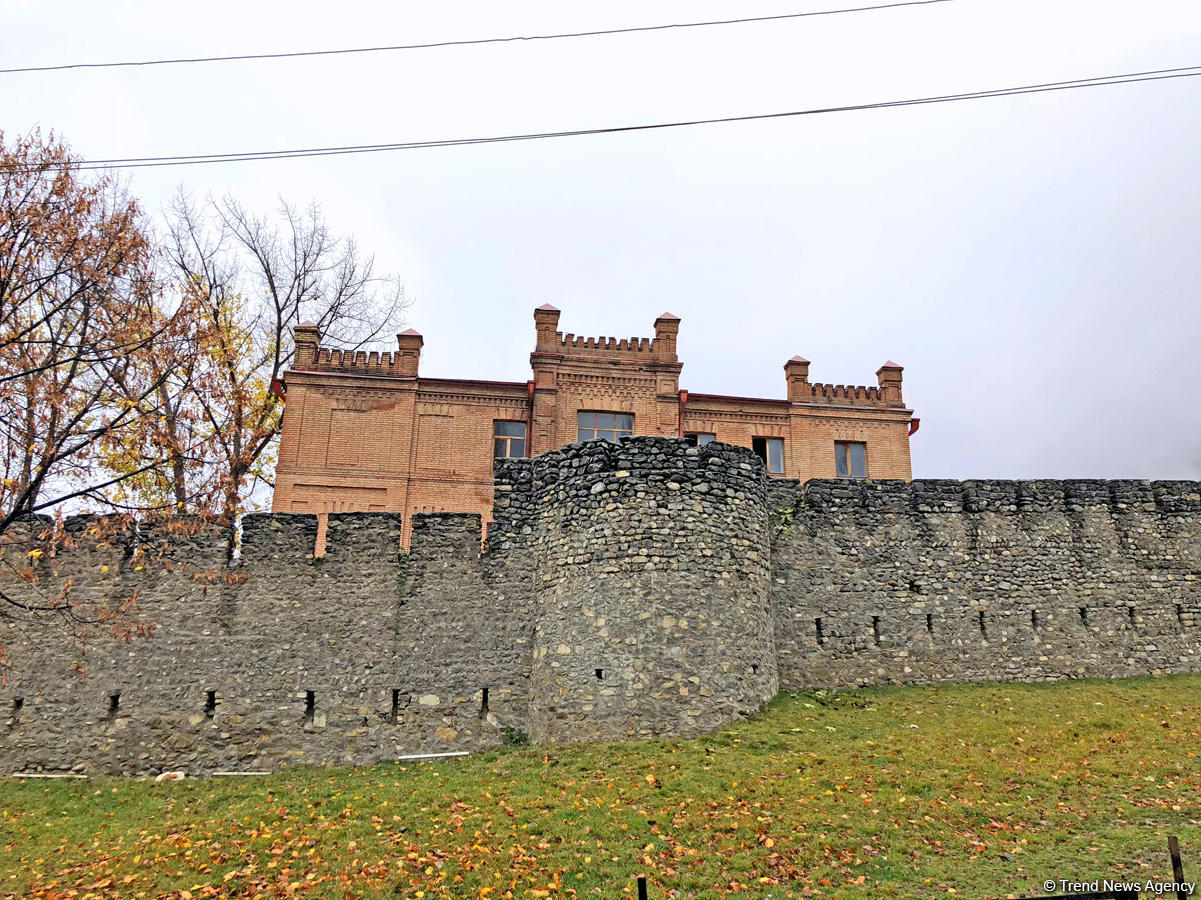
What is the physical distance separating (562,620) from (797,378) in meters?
21.0

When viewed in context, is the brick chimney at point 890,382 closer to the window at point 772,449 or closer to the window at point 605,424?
the window at point 772,449

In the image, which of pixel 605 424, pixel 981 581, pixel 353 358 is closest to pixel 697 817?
pixel 981 581

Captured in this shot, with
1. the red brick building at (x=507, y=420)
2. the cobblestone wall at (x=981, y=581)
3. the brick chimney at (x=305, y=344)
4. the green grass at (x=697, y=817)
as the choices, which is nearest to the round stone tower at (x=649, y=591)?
the green grass at (x=697, y=817)

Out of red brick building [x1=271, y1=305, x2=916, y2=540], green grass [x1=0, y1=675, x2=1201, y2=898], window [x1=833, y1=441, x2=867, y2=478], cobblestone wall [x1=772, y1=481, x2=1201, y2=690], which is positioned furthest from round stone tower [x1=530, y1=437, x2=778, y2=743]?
window [x1=833, y1=441, x2=867, y2=478]

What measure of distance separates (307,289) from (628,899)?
26.4 meters

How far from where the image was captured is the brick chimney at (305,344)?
93.0ft

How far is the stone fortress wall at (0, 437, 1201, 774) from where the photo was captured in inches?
526

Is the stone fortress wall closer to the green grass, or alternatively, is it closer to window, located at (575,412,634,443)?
the green grass

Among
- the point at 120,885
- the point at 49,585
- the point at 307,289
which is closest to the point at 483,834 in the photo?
the point at 120,885

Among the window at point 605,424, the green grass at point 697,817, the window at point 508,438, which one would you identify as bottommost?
the green grass at point 697,817

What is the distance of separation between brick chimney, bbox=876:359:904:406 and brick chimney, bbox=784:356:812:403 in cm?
305

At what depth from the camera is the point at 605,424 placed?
29.6m

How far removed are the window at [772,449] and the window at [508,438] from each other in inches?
342

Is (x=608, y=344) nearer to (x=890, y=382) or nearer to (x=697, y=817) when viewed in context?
(x=890, y=382)
